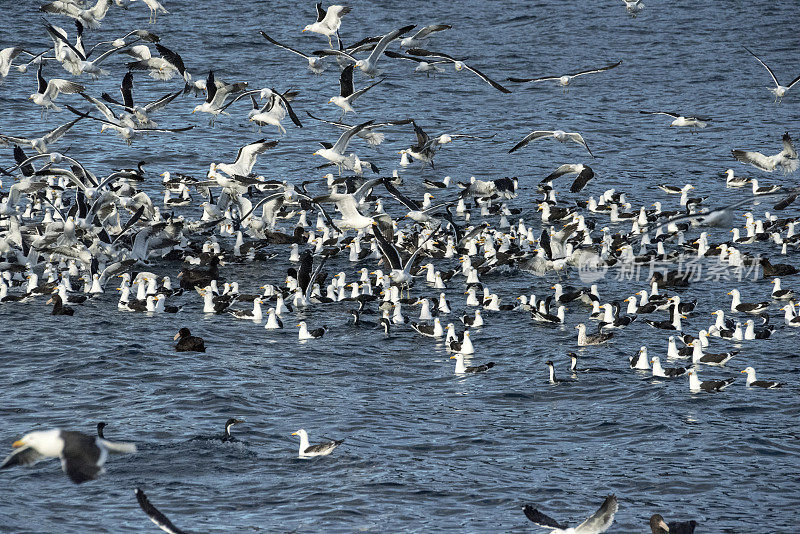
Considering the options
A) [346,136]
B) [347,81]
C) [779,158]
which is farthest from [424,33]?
[779,158]

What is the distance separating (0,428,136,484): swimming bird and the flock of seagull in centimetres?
991

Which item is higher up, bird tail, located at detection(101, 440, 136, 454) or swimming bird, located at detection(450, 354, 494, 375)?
bird tail, located at detection(101, 440, 136, 454)

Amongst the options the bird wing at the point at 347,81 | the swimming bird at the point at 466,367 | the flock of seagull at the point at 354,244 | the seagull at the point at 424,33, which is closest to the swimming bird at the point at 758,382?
the flock of seagull at the point at 354,244

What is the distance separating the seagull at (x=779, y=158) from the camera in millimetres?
26031

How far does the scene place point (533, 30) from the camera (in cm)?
5353

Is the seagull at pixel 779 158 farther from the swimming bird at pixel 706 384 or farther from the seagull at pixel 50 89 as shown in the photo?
the seagull at pixel 50 89

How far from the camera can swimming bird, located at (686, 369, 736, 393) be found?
17906mm

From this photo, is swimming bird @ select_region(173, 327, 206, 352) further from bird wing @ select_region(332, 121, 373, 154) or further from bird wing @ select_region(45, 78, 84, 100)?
bird wing @ select_region(45, 78, 84, 100)

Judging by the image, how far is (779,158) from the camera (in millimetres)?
26312

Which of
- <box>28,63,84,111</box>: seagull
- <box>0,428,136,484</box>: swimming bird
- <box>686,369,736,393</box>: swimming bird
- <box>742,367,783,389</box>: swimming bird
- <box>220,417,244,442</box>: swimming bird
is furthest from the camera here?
<box>28,63,84,111</box>: seagull

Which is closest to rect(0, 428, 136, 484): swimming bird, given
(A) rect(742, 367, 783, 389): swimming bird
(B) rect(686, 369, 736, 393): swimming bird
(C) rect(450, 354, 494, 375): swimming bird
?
(C) rect(450, 354, 494, 375): swimming bird

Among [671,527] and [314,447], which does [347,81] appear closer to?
[314,447]

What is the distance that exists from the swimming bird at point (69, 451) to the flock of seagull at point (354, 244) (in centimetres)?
991

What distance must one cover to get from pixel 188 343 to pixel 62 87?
8.21 metres
